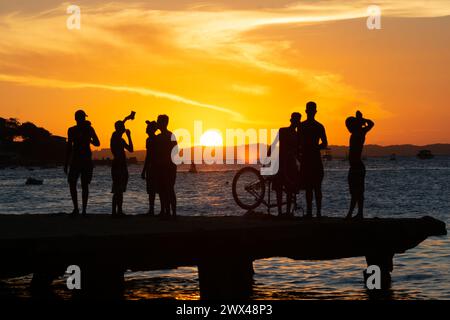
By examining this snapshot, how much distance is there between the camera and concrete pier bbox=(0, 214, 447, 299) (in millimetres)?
11703

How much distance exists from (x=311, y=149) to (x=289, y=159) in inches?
25.2

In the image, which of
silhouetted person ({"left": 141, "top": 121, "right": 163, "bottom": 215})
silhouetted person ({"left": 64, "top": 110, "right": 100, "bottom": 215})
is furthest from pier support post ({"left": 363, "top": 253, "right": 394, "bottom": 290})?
silhouetted person ({"left": 64, "top": 110, "right": 100, "bottom": 215})

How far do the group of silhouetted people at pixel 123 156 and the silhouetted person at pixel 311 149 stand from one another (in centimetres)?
280

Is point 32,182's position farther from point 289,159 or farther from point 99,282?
point 99,282

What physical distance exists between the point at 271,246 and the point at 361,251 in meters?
2.63

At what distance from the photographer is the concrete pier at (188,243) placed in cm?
1170

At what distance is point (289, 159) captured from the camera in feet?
47.4

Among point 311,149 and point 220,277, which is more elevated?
point 311,149

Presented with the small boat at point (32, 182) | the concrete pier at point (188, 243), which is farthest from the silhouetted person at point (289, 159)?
the small boat at point (32, 182)

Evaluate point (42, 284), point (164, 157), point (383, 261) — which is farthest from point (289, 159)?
point (42, 284)

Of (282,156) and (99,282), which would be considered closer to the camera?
(99,282)

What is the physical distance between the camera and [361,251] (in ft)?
49.2
